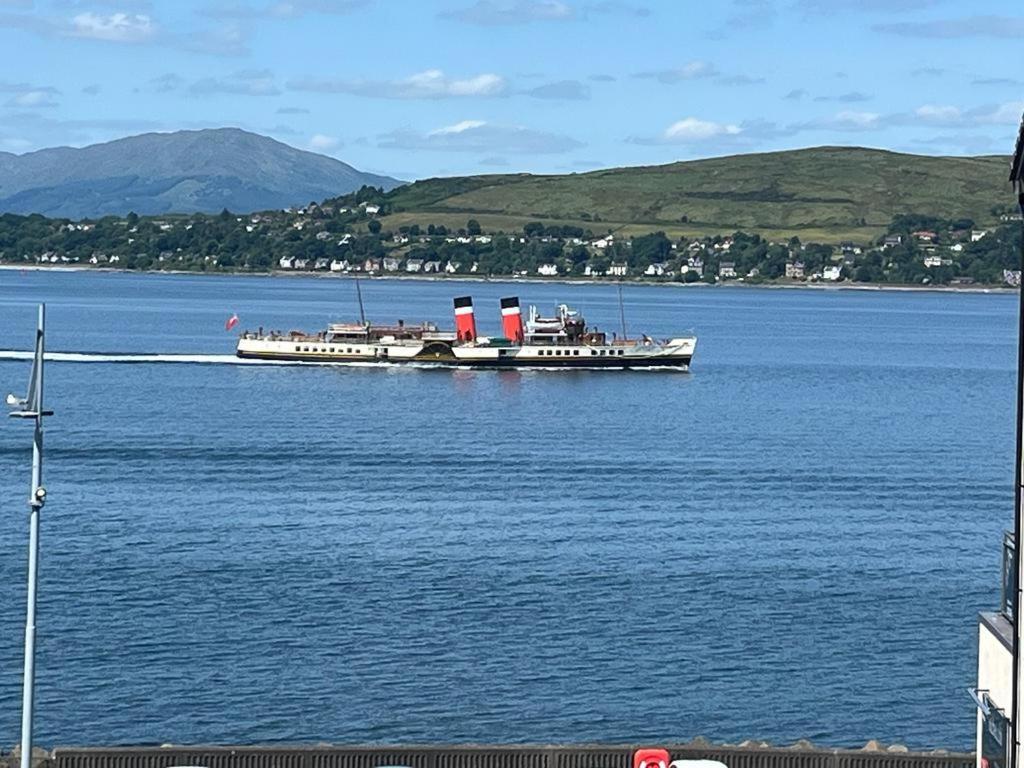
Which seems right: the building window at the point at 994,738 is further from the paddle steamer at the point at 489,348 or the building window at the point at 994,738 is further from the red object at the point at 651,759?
the paddle steamer at the point at 489,348

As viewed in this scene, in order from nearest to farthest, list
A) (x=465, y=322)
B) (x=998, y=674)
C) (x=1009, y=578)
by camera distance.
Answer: (x=1009, y=578), (x=998, y=674), (x=465, y=322)

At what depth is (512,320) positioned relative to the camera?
122125 millimetres

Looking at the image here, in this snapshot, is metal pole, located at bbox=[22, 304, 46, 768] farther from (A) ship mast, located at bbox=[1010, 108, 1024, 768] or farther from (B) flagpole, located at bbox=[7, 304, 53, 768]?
(A) ship mast, located at bbox=[1010, 108, 1024, 768]

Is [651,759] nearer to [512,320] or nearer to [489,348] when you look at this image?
[489,348]

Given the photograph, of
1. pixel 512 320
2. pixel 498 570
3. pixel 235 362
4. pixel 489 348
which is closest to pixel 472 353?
pixel 489 348

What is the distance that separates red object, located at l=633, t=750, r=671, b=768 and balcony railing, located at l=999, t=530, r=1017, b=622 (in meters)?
7.73

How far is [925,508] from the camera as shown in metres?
64.1

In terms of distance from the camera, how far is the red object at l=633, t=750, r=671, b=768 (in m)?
25.7

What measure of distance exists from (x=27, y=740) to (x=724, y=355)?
12924 cm

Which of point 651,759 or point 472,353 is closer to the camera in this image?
point 651,759

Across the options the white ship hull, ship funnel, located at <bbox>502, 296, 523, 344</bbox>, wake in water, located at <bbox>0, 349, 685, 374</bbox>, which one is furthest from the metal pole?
wake in water, located at <bbox>0, 349, 685, 374</bbox>

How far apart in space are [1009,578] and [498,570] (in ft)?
107

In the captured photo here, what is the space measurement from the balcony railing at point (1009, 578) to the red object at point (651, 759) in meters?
7.73

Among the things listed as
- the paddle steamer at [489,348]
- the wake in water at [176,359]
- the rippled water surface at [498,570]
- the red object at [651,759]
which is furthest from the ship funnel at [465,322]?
the red object at [651,759]
